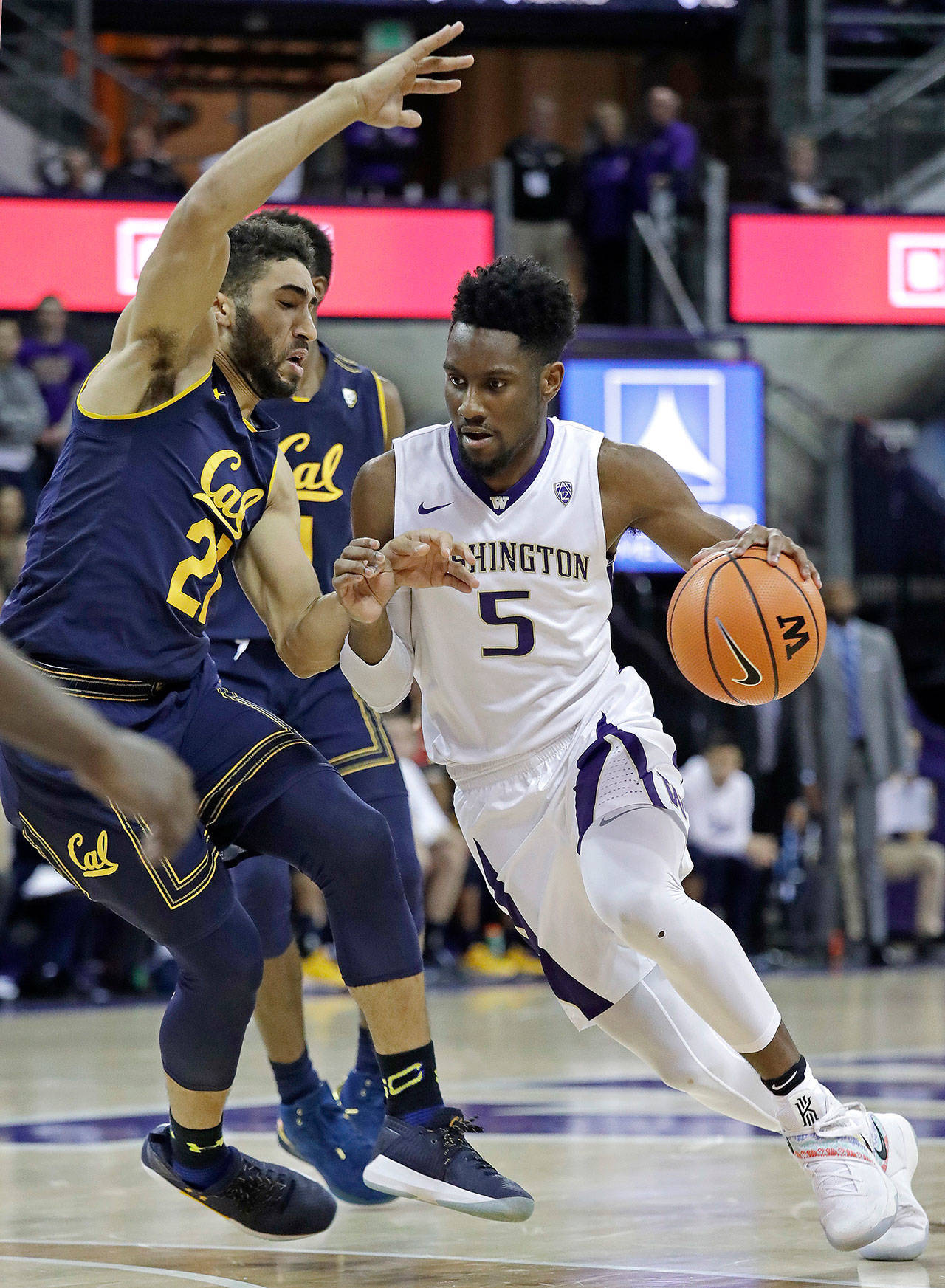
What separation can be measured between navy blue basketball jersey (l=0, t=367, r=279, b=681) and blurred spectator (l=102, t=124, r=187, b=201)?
9.07m

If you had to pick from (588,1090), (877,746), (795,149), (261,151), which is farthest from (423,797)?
(261,151)

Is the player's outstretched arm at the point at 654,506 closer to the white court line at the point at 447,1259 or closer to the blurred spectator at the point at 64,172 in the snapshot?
the white court line at the point at 447,1259

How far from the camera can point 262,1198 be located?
4.20 metres

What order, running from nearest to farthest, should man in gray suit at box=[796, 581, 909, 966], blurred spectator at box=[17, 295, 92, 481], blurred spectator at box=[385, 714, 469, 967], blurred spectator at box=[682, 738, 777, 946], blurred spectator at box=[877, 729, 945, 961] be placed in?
blurred spectator at box=[17, 295, 92, 481]
blurred spectator at box=[385, 714, 469, 967]
blurred spectator at box=[682, 738, 777, 946]
man in gray suit at box=[796, 581, 909, 966]
blurred spectator at box=[877, 729, 945, 961]

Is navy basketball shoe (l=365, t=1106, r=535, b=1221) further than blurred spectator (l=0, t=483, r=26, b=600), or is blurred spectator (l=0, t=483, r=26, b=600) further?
blurred spectator (l=0, t=483, r=26, b=600)

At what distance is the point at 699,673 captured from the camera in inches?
167

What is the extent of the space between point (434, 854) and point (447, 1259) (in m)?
7.57

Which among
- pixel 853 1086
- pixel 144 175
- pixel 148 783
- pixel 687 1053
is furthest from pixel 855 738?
pixel 148 783

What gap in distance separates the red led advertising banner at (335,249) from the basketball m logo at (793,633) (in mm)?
8248

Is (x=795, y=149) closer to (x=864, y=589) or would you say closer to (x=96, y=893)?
(x=864, y=589)

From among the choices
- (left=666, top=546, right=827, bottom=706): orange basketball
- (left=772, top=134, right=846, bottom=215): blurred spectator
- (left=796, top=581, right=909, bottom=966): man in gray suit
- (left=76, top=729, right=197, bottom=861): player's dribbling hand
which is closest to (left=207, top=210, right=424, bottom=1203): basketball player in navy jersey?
(left=666, top=546, right=827, bottom=706): orange basketball

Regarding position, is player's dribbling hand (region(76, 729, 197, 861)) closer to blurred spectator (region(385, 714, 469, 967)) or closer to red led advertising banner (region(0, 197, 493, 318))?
blurred spectator (region(385, 714, 469, 967))

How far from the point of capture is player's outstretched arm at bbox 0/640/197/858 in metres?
2.38

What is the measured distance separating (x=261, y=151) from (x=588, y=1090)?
422 cm
